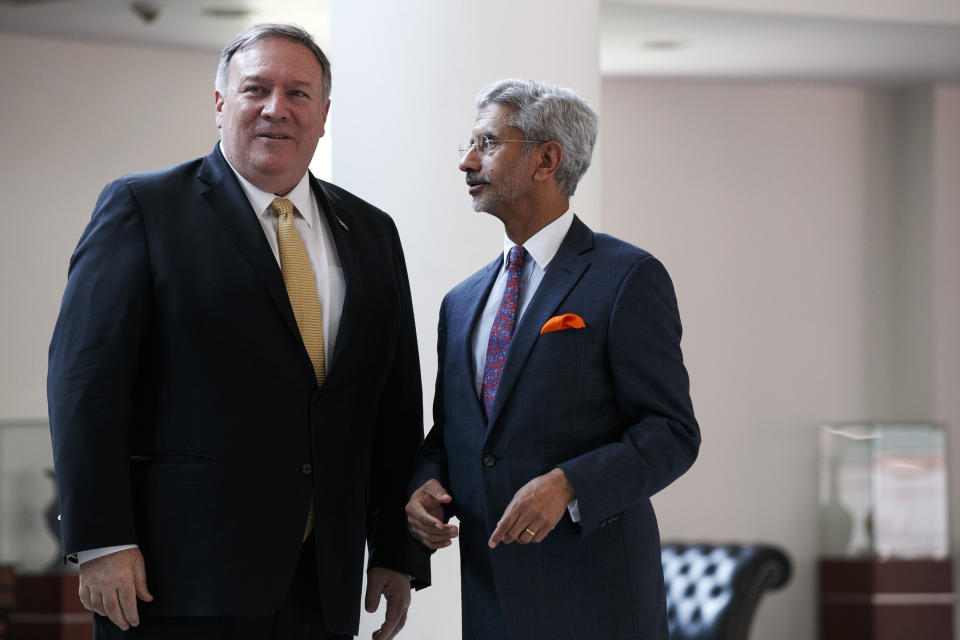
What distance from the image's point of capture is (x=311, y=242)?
2.53 metres

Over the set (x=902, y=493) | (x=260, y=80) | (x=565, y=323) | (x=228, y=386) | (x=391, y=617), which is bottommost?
(x=902, y=493)

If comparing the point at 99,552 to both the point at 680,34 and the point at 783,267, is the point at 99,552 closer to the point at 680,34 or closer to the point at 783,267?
the point at 680,34

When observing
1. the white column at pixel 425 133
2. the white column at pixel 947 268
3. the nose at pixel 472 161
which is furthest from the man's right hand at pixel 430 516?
the white column at pixel 947 268

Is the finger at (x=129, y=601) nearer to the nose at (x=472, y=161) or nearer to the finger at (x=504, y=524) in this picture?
the finger at (x=504, y=524)

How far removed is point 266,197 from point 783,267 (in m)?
5.40

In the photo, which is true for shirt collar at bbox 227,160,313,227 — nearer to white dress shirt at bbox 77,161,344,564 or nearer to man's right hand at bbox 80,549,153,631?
white dress shirt at bbox 77,161,344,564

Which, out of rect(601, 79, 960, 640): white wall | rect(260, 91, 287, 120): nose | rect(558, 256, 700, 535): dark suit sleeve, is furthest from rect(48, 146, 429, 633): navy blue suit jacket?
rect(601, 79, 960, 640): white wall

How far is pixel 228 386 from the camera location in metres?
2.30

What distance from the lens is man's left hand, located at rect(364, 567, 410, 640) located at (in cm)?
263

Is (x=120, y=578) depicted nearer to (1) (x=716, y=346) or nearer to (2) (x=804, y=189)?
(1) (x=716, y=346)

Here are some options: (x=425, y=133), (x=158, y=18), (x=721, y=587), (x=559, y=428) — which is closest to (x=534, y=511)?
(x=559, y=428)

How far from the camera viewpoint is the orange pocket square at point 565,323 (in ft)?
7.16

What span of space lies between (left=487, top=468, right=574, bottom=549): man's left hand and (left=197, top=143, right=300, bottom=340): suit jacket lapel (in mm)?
586

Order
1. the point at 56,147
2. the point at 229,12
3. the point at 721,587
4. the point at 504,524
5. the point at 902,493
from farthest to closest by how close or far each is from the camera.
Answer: the point at 902,493
the point at 56,147
the point at 721,587
the point at 229,12
the point at 504,524
